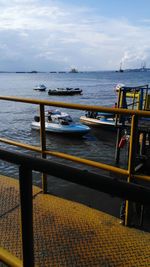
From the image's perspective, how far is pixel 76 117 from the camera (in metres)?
32.8

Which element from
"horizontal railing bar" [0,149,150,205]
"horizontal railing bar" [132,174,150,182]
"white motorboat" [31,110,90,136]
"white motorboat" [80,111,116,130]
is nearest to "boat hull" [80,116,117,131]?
"white motorboat" [80,111,116,130]

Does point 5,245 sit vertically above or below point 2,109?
above

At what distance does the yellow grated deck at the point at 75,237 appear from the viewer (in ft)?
10.3

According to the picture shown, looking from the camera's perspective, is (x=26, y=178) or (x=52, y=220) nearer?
(x=26, y=178)

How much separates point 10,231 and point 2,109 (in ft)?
124

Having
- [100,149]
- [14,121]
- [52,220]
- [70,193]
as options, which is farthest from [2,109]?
[52,220]

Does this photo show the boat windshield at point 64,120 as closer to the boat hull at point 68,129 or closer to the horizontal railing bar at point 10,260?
the boat hull at point 68,129

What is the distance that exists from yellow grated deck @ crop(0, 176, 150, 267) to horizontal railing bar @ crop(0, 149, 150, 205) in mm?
1970

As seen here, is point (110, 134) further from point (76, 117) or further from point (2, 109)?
point (2, 109)

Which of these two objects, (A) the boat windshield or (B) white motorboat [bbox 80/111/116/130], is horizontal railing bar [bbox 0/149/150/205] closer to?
(B) white motorboat [bbox 80/111/116/130]

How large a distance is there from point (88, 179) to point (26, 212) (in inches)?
18.9

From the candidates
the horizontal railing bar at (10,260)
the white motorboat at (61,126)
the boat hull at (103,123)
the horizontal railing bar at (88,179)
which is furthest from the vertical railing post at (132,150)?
the boat hull at (103,123)

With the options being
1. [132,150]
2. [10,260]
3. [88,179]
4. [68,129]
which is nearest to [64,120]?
[68,129]

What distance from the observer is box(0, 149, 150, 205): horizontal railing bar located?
1094mm
